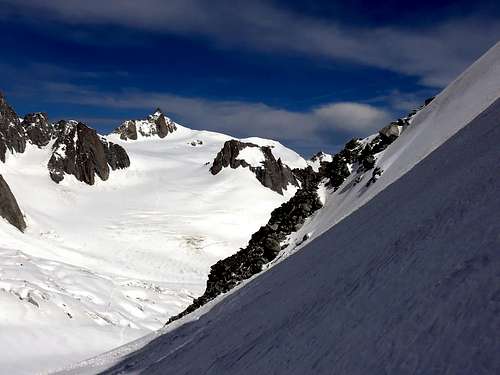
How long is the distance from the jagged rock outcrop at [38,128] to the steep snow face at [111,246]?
2.38m

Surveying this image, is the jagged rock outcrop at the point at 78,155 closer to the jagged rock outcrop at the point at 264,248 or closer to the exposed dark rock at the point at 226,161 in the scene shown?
the exposed dark rock at the point at 226,161

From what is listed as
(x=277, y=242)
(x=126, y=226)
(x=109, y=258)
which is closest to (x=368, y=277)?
(x=277, y=242)

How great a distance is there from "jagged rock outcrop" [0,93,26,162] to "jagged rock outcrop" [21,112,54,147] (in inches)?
110

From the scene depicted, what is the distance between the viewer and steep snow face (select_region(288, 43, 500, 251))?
21.9 meters

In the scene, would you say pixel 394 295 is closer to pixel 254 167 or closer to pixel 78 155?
pixel 78 155

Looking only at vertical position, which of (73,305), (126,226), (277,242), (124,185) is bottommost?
(277,242)

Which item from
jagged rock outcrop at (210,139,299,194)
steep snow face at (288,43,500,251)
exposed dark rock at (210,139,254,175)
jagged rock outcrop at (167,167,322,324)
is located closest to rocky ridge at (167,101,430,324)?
jagged rock outcrop at (167,167,322,324)

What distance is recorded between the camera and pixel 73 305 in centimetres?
4159

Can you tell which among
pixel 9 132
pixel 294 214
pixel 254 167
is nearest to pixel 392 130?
pixel 294 214

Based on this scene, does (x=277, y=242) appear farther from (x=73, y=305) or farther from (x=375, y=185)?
(x=73, y=305)

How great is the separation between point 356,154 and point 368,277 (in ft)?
80.6

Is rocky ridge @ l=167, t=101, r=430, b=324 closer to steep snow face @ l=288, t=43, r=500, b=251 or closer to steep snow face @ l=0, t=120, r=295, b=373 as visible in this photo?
steep snow face @ l=288, t=43, r=500, b=251

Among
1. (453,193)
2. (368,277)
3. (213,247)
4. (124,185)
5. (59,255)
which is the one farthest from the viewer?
(124,185)

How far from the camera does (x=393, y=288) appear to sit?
819 cm
